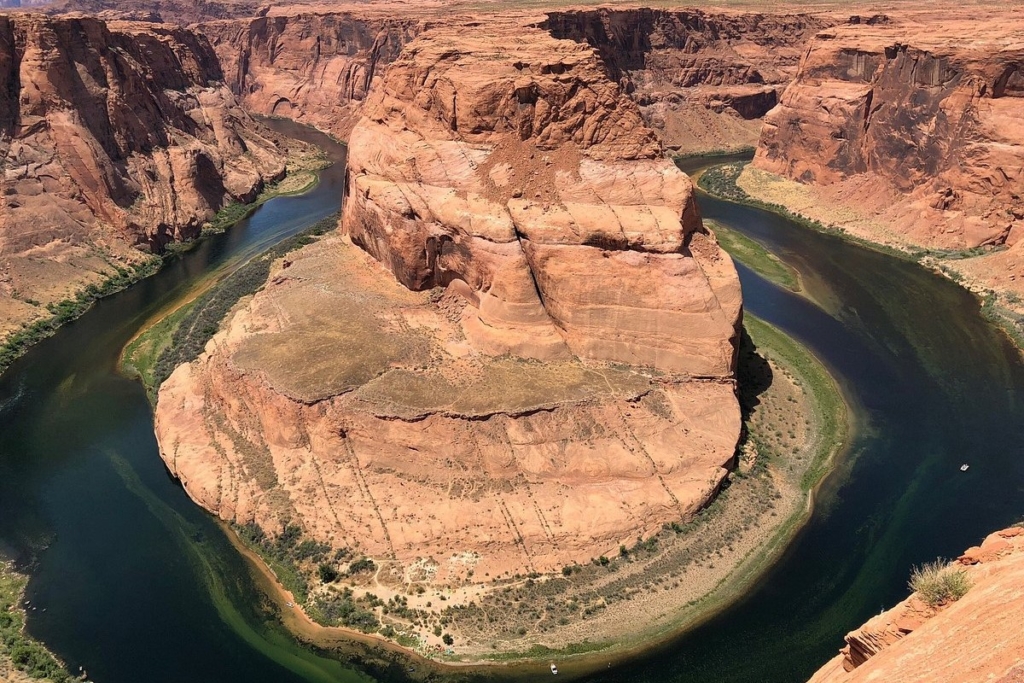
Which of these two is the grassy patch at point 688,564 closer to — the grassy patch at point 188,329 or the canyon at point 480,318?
the canyon at point 480,318

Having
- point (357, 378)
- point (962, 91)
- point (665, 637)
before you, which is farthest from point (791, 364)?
point (962, 91)

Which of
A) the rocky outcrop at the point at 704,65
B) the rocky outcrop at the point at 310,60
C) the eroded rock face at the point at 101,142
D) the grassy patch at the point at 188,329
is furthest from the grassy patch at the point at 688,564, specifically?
the rocky outcrop at the point at 310,60

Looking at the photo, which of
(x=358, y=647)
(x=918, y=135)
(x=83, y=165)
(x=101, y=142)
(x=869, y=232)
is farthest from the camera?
(x=869, y=232)

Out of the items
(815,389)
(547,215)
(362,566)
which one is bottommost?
(815,389)

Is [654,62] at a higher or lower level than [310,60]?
lower

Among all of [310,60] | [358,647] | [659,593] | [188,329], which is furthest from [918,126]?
[310,60]

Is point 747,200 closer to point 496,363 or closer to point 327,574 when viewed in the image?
point 496,363
